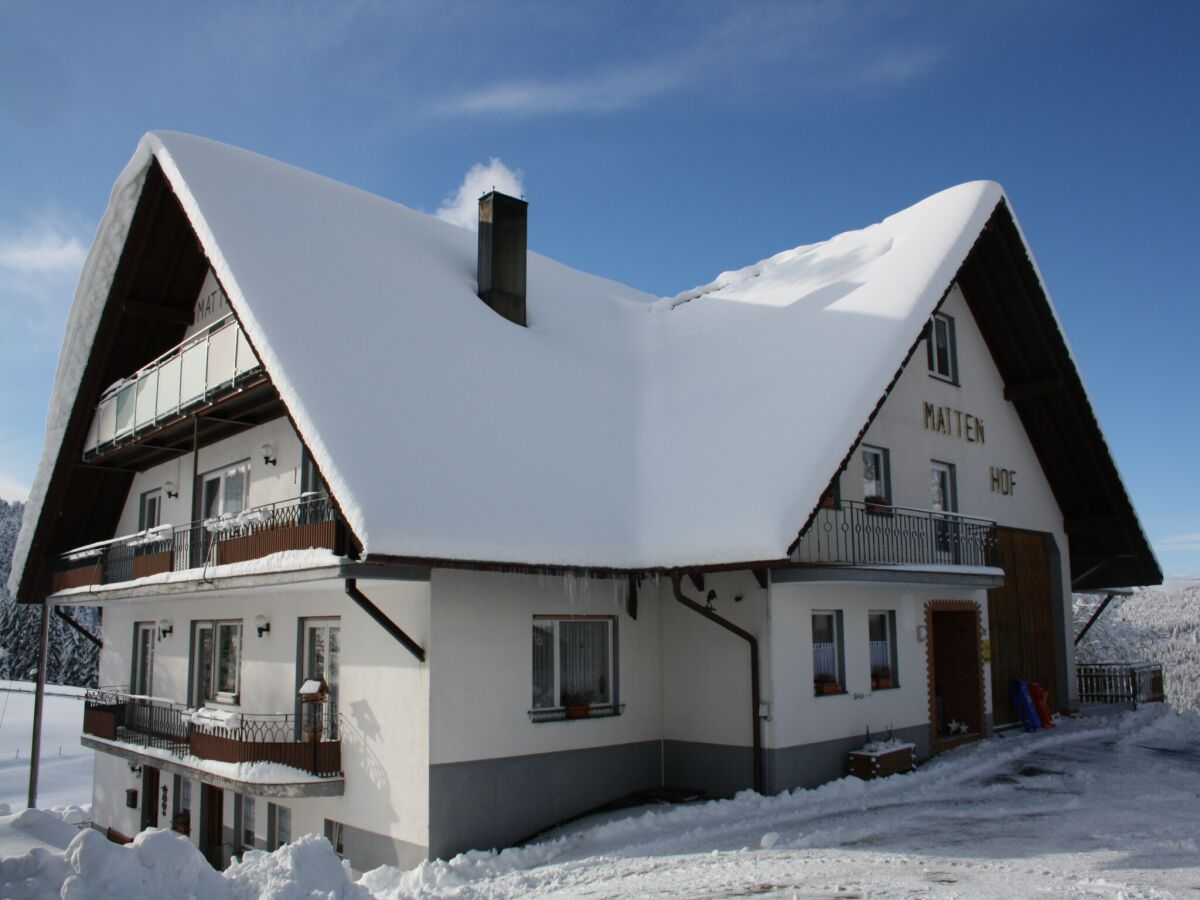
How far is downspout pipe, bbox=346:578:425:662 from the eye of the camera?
12289 millimetres

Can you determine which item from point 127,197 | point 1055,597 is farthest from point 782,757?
point 127,197

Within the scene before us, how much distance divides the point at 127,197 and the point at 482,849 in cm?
1267

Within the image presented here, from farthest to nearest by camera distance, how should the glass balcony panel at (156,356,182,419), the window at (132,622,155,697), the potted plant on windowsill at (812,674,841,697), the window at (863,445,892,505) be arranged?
the window at (132,622,155,697)
the window at (863,445,892,505)
the glass balcony panel at (156,356,182,419)
the potted plant on windowsill at (812,674,841,697)

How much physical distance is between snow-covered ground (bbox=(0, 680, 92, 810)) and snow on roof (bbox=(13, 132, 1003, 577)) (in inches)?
819

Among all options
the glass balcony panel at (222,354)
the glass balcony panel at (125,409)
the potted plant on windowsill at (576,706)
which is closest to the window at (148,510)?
the glass balcony panel at (125,409)

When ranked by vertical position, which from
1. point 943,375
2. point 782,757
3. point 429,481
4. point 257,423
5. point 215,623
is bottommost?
point 782,757

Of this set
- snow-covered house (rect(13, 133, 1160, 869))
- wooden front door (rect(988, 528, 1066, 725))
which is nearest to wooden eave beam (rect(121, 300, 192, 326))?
snow-covered house (rect(13, 133, 1160, 869))

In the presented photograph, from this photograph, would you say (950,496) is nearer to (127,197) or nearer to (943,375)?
(943,375)

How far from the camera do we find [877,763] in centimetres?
1506

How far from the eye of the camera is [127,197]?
58.4ft

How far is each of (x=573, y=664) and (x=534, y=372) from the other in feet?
15.8

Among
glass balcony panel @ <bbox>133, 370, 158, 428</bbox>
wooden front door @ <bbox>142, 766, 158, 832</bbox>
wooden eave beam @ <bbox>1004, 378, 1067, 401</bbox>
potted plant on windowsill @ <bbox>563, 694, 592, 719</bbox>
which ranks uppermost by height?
wooden eave beam @ <bbox>1004, 378, 1067, 401</bbox>

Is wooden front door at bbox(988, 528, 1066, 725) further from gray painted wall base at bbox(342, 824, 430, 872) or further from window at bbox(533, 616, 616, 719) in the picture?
gray painted wall base at bbox(342, 824, 430, 872)

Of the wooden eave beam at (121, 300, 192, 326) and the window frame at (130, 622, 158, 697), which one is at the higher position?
the wooden eave beam at (121, 300, 192, 326)
